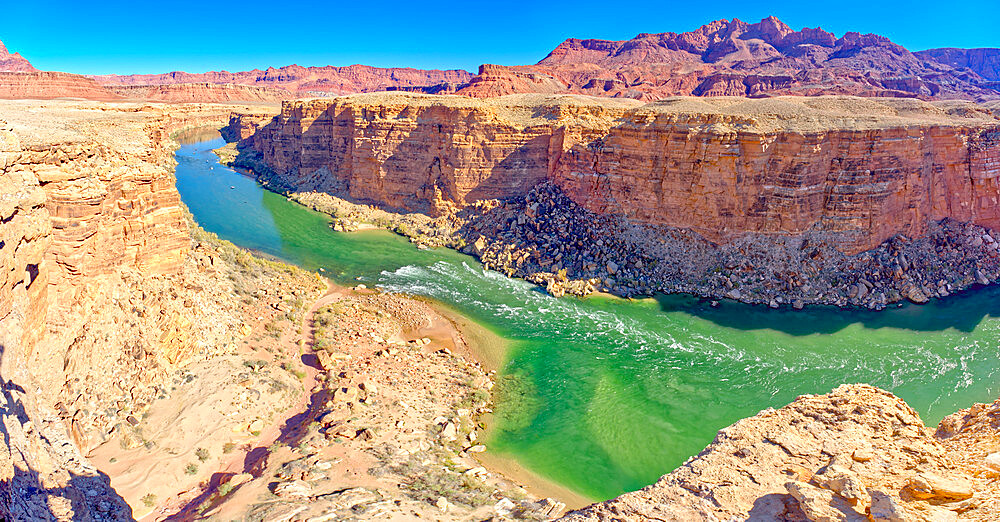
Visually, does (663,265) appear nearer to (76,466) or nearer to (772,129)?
(772,129)

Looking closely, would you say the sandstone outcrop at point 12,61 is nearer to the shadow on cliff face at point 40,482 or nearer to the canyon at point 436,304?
the canyon at point 436,304

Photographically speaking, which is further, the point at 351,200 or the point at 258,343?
the point at 351,200

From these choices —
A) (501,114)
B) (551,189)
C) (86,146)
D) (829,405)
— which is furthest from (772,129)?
(86,146)

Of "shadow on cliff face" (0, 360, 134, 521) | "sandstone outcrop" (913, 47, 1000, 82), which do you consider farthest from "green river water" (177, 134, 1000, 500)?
"sandstone outcrop" (913, 47, 1000, 82)

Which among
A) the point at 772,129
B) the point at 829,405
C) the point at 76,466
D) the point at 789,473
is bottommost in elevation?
the point at 76,466

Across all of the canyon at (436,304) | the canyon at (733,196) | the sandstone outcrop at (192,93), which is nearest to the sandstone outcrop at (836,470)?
the canyon at (436,304)

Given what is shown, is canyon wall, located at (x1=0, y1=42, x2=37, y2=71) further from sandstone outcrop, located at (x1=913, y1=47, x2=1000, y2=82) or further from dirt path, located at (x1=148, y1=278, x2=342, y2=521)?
sandstone outcrop, located at (x1=913, y1=47, x2=1000, y2=82)

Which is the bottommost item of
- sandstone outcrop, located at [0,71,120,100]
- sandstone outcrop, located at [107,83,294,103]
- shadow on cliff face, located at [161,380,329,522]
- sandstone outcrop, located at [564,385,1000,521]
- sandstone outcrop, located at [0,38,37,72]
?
shadow on cliff face, located at [161,380,329,522]
